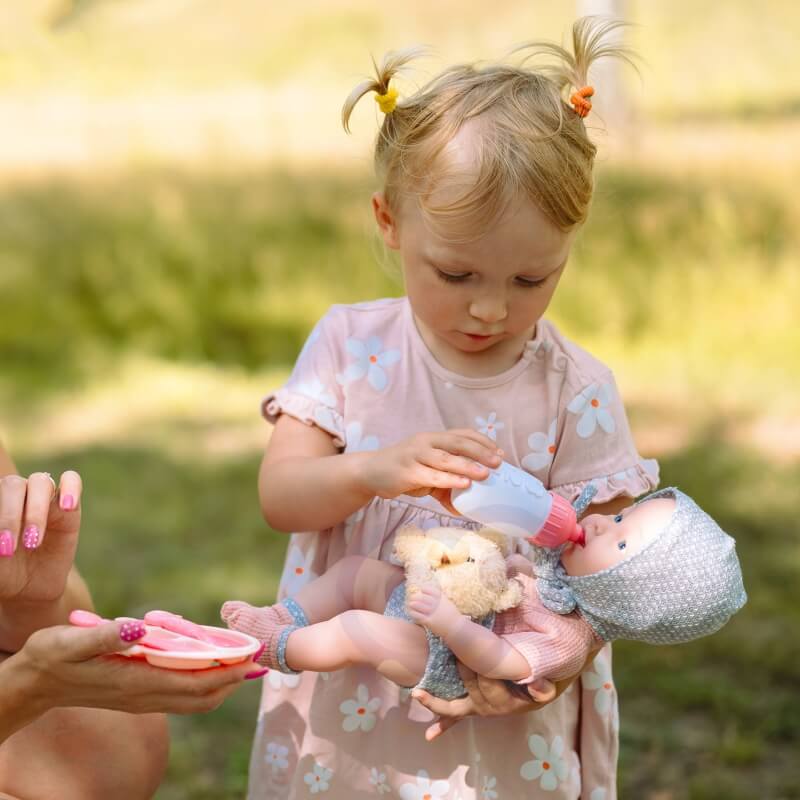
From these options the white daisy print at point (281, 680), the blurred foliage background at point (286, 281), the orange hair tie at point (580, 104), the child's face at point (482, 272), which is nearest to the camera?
the child's face at point (482, 272)

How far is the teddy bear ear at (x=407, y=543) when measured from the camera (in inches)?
73.9

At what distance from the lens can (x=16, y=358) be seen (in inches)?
249

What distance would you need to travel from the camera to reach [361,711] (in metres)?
2.09

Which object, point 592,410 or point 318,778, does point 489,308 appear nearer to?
point 592,410

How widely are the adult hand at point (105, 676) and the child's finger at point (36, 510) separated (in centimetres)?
15

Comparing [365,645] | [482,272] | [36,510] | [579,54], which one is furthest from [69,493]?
[579,54]

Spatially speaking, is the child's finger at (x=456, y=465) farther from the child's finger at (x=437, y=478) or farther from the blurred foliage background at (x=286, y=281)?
the blurred foliage background at (x=286, y=281)

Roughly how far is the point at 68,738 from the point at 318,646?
2.02ft

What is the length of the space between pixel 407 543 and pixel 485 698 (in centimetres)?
26

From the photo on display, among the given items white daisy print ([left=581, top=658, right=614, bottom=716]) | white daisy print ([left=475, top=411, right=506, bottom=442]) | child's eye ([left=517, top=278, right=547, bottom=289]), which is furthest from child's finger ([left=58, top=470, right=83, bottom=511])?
white daisy print ([left=581, top=658, right=614, bottom=716])

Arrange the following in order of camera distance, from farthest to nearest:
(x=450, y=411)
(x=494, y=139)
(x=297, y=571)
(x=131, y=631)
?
(x=297, y=571) < (x=450, y=411) < (x=494, y=139) < (x=131, y=631)

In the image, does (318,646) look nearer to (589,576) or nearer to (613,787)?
(589,576)

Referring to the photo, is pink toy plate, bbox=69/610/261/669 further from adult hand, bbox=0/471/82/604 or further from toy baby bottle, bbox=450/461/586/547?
toy baby bottle, bbox=450/461/586/547


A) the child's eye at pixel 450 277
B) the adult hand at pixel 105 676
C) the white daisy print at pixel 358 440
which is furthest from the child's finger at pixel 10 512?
the child's eye at pixel 450 277
